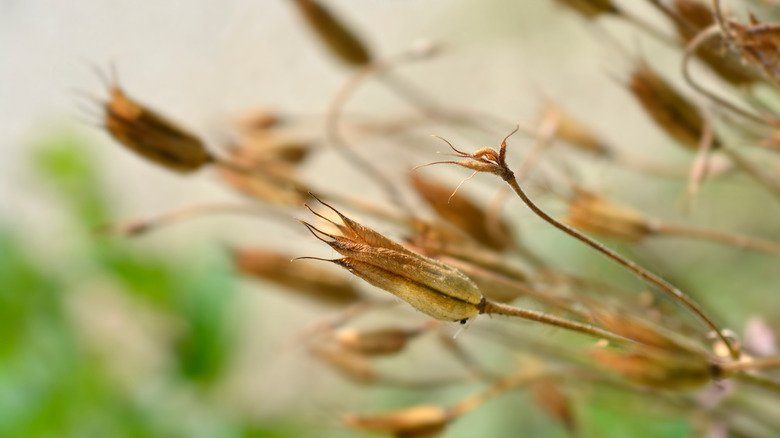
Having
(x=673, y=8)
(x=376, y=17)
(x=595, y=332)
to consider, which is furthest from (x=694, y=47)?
(x=376, y=17)

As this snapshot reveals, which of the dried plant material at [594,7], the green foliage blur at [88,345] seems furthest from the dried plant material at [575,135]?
the green foliage blur at [88,345]

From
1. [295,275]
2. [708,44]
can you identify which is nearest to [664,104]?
[708,44]

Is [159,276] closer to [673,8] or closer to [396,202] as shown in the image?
[396,202]

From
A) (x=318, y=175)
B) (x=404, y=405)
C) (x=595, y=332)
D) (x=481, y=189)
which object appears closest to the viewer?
(x=595, y=332)

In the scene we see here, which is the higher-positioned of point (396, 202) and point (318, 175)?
point (318, 175)

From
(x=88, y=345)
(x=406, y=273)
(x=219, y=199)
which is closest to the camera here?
(x=406, y=273)

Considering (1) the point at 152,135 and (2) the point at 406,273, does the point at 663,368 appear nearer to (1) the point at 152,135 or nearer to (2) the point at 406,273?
(2) the point at 406,273

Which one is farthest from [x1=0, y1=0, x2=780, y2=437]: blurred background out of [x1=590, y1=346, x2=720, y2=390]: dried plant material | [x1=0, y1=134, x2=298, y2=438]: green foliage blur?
[x1=590, y1=346, x2=720, y2=390]: dried plant material
